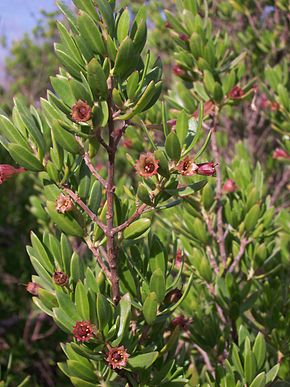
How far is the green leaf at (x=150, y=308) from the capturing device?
1.14m

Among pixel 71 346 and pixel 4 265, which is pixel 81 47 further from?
pixel 4 265

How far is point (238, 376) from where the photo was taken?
1420 mm

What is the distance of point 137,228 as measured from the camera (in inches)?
46.7

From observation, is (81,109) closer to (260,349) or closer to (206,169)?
(206,169)

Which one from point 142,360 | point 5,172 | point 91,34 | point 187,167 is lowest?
point 142,360

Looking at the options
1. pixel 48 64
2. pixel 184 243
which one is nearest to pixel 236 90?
pixel 184 243

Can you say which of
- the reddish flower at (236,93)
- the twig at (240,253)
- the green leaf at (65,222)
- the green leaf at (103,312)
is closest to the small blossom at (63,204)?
the green leaf at (65,222)

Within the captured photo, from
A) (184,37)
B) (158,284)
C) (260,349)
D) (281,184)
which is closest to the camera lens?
(158,284)

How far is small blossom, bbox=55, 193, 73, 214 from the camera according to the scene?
3.84 feet

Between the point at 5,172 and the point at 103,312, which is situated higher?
the point at 5,172

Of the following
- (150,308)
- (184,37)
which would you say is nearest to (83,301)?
(150,308)

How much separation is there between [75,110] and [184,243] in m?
0.96

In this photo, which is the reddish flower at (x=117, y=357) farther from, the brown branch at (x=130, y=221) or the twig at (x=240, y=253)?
the twig at (x=240, y=253)

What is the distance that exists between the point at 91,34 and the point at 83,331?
0.65 metres
